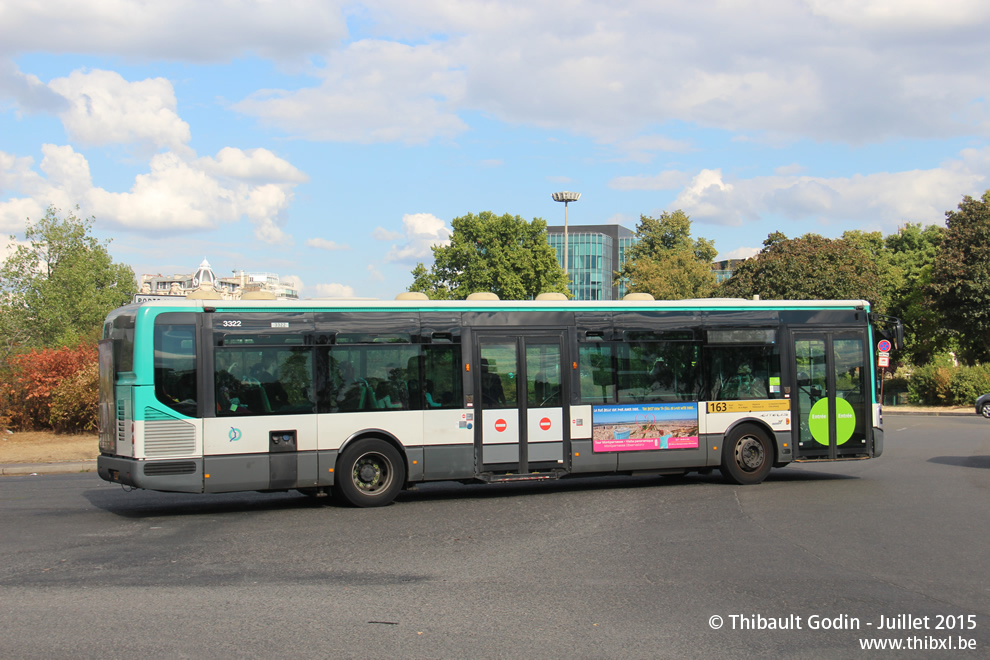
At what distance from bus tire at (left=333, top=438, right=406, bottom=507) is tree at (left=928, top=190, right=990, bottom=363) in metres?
43.0

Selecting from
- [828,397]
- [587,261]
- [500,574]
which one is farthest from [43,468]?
[587,261]

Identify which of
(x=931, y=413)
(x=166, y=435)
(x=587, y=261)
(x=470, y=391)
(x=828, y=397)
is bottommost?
(x=931, y=413)

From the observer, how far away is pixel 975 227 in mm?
47562

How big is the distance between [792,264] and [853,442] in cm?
3832

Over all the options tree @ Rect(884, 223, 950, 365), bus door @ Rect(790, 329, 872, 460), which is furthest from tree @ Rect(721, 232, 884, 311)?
bus door @ Rect(790, 329, 872, 460)

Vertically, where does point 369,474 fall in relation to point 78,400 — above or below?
below

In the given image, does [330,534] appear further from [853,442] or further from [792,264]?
[792,264]

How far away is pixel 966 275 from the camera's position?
47.2 metres

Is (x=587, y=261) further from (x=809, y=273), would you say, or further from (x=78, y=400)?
(x=78, y=400)

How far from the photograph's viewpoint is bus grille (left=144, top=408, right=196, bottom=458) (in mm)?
11367

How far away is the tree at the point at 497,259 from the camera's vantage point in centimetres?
5878

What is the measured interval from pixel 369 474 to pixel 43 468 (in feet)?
31.1

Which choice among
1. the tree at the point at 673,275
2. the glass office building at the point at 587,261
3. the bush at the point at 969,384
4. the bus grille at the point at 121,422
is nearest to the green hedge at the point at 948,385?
the bush at the point at 969,384

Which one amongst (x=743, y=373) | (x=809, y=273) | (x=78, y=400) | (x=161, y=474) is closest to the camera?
(x=161, y=474)
